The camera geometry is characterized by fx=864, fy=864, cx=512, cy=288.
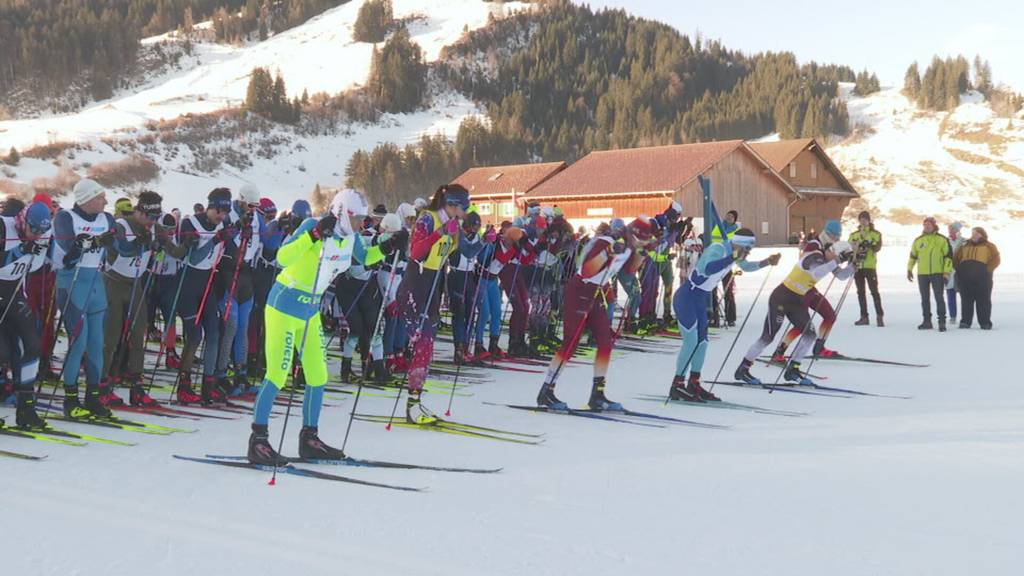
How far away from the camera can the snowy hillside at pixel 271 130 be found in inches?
2488

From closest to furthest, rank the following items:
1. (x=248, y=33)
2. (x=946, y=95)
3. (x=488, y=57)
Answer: (x=946, y=95) → (x=488, y=57) → (x=248, y=33)

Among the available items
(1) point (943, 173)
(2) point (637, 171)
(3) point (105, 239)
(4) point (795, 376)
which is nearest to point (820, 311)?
(4) point (795, 376)

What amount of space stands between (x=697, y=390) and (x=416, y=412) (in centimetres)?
252

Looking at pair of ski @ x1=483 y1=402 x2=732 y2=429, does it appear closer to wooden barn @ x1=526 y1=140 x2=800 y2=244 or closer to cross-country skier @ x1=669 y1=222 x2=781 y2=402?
cross-country skier @ x1=669 y1=222 x2=781 y2=402

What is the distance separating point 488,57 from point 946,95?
59.4m

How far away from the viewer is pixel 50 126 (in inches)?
2726

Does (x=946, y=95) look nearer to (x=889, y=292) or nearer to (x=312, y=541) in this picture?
(x=889, y=292)

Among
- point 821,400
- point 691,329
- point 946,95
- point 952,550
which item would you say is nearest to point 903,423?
point 821,400

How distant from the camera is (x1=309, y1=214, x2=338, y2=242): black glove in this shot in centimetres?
495

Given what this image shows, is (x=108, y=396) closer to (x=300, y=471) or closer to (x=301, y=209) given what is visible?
(x=301, y=209)

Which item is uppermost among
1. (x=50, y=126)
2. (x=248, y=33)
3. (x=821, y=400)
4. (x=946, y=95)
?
(x=248, y=33)

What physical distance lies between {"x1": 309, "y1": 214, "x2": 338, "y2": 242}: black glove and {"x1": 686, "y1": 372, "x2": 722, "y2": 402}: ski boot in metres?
3.78

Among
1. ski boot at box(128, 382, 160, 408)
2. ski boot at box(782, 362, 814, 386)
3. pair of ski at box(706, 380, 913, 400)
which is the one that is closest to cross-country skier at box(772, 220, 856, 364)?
ski boot at box(782, 362, 814, 386)

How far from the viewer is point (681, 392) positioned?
750 centimetres
